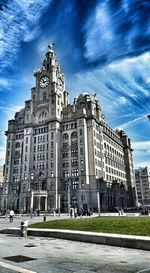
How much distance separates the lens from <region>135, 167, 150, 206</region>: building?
18379cm

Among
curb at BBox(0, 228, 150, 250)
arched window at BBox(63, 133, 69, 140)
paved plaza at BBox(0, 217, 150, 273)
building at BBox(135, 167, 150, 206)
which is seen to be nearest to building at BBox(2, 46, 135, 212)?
arched window at BBox(63, 133, 69, 140)

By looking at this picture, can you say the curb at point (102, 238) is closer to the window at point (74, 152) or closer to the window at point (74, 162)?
the window at point (74, 162)

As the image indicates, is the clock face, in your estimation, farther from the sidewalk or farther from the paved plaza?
the paved plaza

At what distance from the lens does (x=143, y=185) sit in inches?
7564

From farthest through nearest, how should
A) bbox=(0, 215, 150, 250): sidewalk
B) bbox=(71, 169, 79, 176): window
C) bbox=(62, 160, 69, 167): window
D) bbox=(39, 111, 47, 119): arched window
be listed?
1. bbox=(39, 111, 47, 119): arched window
2. bbox=(62, 160, 69, 167): window
3. bbox=(71, 169, 79, 176): window
4. bbox=(0, 215, 150, 250): sidewalk

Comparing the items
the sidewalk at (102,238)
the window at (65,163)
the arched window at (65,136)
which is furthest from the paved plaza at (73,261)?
the arched window at (65,136)

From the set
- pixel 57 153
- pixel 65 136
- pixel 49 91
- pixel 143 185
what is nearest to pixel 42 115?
pixel 49 91

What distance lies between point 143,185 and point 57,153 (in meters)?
123

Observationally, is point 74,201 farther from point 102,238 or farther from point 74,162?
point 102,238

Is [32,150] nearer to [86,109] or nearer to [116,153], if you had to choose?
[86,109]

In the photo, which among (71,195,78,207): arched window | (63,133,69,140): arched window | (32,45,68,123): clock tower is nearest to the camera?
(71,195,78,207): arched window

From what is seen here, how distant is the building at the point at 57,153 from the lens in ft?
282

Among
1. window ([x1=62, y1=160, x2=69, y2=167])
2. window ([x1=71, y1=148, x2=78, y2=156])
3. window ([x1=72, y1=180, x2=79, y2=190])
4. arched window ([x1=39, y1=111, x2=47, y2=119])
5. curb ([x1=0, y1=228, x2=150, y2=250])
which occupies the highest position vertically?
arched window ([x1=39, y1=111, x2=47, y2=119])

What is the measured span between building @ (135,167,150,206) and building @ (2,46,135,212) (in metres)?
77.0
